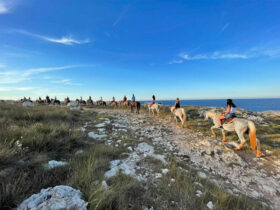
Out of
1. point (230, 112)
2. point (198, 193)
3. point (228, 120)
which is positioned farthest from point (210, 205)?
point (230, 112)

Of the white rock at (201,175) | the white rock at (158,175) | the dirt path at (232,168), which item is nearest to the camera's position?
the white rock at (158,175)

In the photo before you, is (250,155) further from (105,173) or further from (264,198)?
(105,173)

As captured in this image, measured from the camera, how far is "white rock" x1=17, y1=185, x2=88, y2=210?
155cm

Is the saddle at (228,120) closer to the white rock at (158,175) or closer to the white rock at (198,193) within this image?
the white rock at (198,193)

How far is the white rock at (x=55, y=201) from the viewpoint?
1.55m

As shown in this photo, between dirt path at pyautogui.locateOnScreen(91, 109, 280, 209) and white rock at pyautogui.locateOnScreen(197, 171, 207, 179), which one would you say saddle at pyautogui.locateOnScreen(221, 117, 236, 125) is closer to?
dirt path at pyautogui.locateOnScreen(91, 109, 280, 209)

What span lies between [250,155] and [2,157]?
28.8 ft

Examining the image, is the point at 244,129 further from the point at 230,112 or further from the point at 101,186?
the point at 101,186

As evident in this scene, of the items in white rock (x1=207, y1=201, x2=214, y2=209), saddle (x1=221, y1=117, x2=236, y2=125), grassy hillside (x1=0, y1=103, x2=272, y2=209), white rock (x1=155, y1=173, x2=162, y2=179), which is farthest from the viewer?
saddle (x1=221, y1=117, x2=236, y2=125)

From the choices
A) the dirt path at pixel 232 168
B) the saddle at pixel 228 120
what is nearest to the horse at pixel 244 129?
the saddle at pixel 228 120

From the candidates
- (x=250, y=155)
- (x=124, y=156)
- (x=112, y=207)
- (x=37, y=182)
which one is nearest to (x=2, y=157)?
(x=37, y=182)

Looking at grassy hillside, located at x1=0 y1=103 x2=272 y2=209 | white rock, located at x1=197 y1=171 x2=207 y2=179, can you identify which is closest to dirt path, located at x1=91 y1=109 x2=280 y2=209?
white rock, located at x1=197 y1=171 x2=207 y2=179

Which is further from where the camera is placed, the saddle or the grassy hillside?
the saddle

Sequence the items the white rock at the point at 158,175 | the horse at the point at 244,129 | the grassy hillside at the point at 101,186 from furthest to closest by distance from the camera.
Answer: the horse at the point at 244,129 → the white rock at the point at 158,175 → the grassy hillside at the point at 101,186
